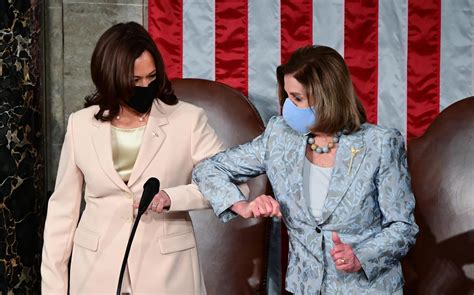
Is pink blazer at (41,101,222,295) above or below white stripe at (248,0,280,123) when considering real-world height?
below

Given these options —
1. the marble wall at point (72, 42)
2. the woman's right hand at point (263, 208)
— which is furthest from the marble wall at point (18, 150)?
the woman's right hand at point (263, 208)

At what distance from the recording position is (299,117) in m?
2.76

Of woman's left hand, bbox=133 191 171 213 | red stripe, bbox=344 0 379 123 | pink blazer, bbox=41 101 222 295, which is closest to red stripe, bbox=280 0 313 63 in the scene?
red stripe, bbox=344 0 379 123

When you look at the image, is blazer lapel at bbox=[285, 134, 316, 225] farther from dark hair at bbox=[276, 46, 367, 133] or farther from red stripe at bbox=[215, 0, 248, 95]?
red stripe at bbox=[215, 0, 248, 95]

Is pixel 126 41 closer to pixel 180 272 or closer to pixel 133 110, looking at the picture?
pixel 133 110

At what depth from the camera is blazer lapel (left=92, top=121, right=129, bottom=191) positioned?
2641 millimetres

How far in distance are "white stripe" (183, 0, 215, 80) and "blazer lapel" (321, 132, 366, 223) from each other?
161 cm

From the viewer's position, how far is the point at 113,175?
2641 millimetres

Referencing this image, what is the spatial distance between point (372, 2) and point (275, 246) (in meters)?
1.26

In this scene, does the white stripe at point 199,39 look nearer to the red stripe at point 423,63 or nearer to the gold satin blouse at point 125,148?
the red stripe at point 423,63

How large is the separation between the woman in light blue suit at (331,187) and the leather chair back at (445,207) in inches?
40.8

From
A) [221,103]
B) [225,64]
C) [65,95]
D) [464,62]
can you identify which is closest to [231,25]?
[225,64]

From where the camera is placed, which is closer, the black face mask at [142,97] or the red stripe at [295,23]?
the black face mask at [142,97]

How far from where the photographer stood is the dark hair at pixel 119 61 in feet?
8.63
